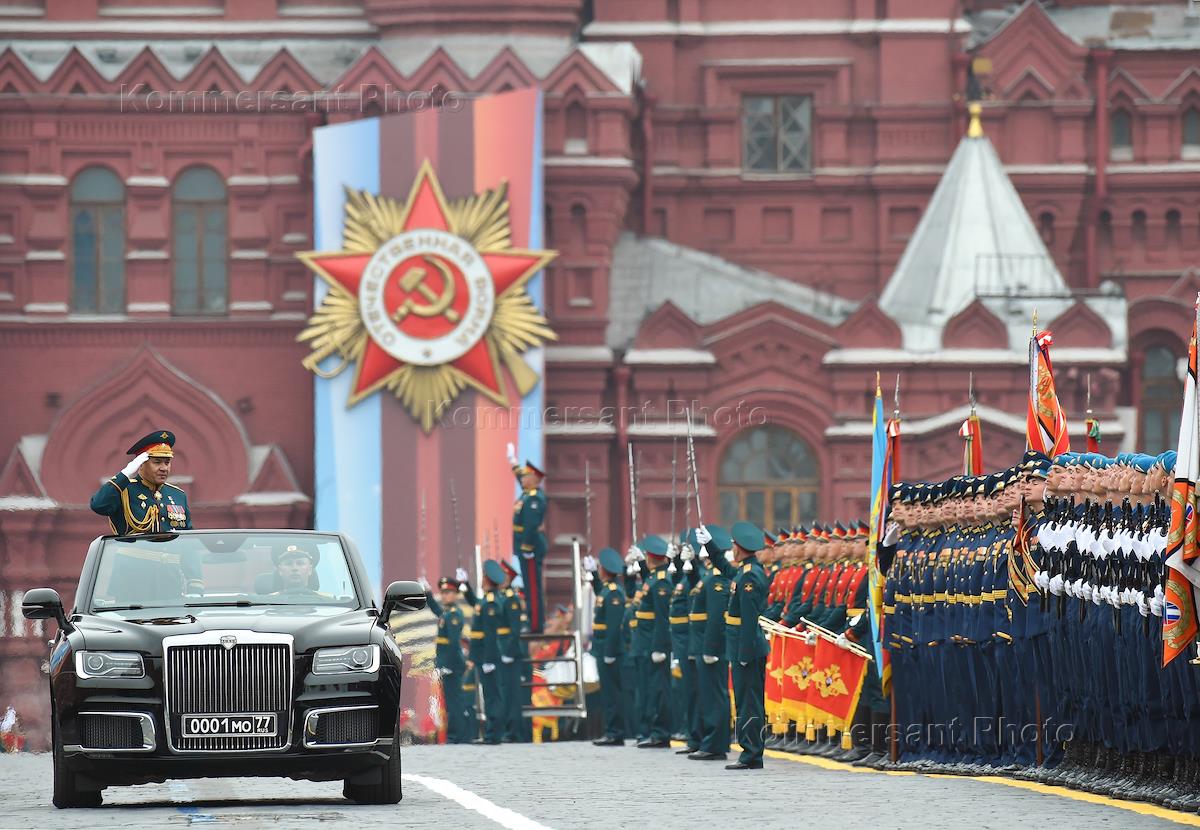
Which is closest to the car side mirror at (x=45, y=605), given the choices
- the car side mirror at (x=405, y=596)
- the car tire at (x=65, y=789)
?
the car tire at (x=65, y=789)

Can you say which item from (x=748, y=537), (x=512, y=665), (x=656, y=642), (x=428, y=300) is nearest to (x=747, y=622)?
(x=748, y=537)

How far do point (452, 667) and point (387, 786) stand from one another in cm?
1390

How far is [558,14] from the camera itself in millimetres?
37438

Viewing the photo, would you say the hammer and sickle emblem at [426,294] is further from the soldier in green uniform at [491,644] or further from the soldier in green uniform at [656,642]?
the soldier in green uniform at [656,642]

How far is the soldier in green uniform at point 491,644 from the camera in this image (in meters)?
25.0

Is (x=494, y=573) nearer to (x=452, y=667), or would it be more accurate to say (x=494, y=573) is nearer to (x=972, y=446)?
(x=452, y=667)

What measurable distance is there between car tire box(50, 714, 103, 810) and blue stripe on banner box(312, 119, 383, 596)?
75.2 ft

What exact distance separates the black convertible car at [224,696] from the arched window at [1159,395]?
88.1 ft

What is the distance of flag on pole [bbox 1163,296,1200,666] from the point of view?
10.9 meters

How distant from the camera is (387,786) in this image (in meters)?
12.2

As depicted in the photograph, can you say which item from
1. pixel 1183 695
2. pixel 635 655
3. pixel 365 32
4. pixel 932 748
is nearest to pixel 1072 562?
pixel 1183 695

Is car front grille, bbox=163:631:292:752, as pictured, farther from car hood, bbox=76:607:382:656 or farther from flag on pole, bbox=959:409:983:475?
flag on pole, bbox=959:409:983:475

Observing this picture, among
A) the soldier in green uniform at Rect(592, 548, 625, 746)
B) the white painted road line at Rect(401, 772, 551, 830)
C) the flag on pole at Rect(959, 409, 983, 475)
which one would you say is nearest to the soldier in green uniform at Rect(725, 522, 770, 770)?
the flag on pole at Rect(959, 409, 983, 475)

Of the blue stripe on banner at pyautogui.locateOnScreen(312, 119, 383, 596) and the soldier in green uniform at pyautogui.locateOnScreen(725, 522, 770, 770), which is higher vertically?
the blue stripe on banner at pyautogui.locateOnScreen(312, 119, 383, 596)
